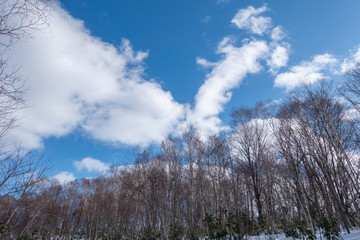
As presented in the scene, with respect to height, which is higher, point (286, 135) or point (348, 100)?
point (348, 100)

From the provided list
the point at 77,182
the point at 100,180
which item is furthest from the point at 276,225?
the point at 77,182

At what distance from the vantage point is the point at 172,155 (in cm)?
1841

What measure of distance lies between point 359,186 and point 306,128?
3162mm

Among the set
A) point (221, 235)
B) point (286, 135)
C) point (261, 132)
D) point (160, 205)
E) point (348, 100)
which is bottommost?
point (221, 235)

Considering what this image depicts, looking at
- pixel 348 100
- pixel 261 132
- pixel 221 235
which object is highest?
pixel 261 132

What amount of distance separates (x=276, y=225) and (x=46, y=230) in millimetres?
26440

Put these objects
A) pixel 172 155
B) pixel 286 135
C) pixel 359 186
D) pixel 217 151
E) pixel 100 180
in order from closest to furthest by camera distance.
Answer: pixel 359 186, pixel 286 135, pixel 217 151, pixel 172 155, pixel 100 180

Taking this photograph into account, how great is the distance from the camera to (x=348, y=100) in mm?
9914

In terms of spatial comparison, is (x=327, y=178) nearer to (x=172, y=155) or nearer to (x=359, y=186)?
(x=359, y=186)

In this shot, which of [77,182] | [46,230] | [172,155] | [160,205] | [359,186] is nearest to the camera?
[359,186]

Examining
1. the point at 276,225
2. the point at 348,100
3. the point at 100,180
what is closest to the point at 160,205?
the point at 276,225

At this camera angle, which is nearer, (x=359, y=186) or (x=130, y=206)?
(x=359, y=186)

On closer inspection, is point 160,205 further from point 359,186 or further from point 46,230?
point 46,230

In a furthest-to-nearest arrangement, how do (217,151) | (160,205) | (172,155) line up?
(172,155)
(217,151)
(160,205)
